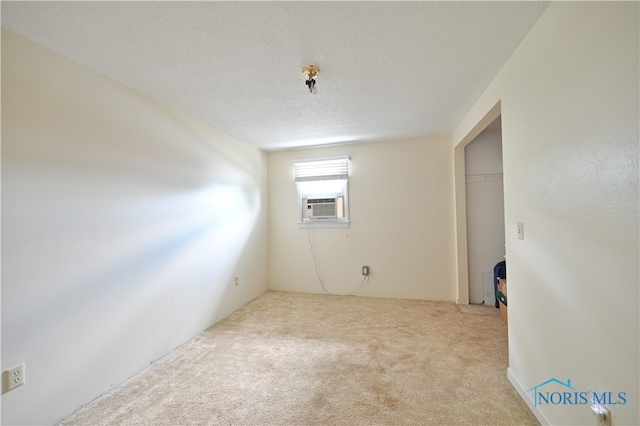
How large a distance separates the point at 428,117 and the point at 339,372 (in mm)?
2573

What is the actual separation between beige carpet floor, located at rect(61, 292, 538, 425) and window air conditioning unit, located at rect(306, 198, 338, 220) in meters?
1.48

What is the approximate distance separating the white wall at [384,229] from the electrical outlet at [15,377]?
2.88 m

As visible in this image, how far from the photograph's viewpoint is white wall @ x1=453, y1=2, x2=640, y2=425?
90 cm

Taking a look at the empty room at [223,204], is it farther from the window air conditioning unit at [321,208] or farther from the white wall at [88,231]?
the window air conditioning unit at [321,208]

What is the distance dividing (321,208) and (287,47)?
2522 millimetres

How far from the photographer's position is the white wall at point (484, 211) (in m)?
3.27

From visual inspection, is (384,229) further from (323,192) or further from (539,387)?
Answer: (539,387)

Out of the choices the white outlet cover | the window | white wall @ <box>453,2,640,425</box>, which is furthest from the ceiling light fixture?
the white outlet cover

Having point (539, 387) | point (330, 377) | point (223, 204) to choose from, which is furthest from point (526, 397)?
point (223, 204)

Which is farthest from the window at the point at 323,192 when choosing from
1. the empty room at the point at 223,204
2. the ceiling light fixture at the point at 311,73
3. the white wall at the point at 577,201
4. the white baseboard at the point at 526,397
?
the white baseboard at the point at 526,397

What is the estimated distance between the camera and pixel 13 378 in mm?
1351

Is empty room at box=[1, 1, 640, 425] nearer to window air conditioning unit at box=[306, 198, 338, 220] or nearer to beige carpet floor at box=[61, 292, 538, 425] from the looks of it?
beige carpet floor at box=[61, 292, 538, 425]

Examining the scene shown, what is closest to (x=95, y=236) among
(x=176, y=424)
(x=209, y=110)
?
(x=176, y=424)

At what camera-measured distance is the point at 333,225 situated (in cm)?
385
